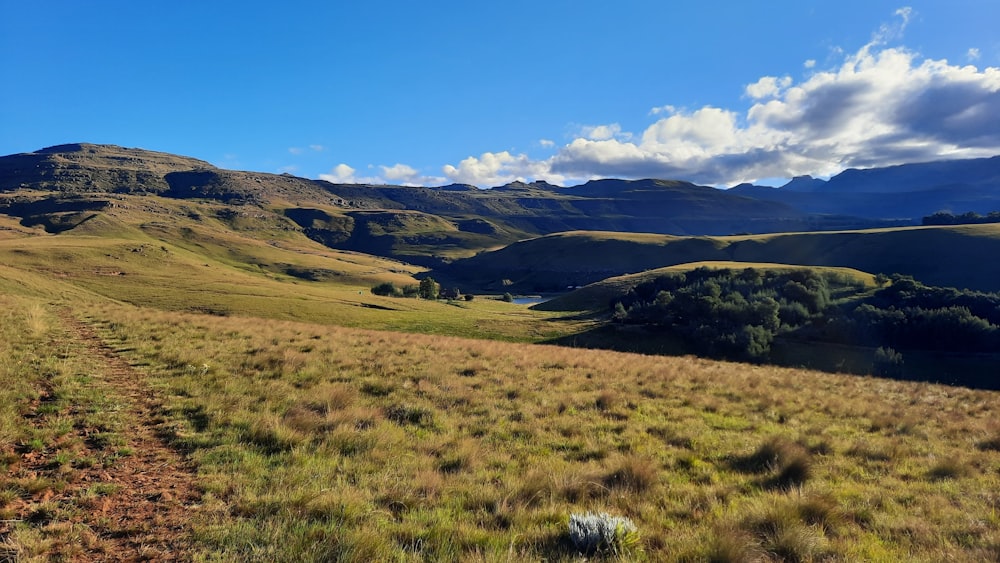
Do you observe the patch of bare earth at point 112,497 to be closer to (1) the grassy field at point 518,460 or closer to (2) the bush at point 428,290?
(1) the grassy field at point 518,460

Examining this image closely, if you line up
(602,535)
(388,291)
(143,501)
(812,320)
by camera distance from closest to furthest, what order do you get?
(602,535) → (143,501) → (812,320) → (388,291)

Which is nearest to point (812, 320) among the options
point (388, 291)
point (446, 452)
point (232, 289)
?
point (446, 452)

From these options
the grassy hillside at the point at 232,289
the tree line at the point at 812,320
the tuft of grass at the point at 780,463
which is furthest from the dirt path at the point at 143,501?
the tree line at the point at 812,320

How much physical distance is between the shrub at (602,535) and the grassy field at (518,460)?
109 millimetres

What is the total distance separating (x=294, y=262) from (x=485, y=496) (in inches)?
7072

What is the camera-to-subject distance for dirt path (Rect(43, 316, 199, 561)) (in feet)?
16.9

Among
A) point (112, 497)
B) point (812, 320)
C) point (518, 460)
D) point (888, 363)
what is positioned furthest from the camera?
point (812, 320)

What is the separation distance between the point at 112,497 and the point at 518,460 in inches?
231

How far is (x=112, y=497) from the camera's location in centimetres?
632

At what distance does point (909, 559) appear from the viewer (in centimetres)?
522

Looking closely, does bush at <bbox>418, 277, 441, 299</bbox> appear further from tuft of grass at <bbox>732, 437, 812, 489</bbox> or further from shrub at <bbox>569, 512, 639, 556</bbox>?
shrub at <bbox>569, 512, 639, 556</bbox>

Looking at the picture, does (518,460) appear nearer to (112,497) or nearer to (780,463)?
(780,463)

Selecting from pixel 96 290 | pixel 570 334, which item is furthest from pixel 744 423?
pixel 96 290

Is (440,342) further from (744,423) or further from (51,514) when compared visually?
(51,514)
